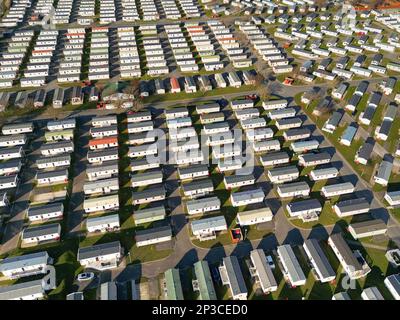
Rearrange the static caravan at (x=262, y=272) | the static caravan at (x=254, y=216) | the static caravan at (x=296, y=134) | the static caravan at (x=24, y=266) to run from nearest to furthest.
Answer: the static caravan at (x=262, y=272) < the static caravan at (x=24, y=266) < the static caravan at (x=254, y=216) < the static caravan at (x=296, y=134)

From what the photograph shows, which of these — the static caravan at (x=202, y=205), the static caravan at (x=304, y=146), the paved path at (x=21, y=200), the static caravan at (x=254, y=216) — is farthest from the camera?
the static caravan at (x=304, y=146)

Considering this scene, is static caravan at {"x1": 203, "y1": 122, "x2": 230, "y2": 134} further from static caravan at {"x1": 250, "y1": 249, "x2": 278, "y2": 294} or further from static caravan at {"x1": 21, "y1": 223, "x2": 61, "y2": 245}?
static caravan at {"x1": 21, "y1": 223, "x2": 61, "y2": 245}

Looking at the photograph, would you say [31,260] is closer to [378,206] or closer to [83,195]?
[83,195]

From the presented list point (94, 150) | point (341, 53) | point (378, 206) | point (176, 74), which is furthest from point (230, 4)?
point (378, 206)

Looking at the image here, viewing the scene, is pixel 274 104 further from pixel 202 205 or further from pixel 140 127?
pixel 202 205

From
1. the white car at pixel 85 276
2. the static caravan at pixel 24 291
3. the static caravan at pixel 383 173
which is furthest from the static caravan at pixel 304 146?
the static caravan at pixel 24 291

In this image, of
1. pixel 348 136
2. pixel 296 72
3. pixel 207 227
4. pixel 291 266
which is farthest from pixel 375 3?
pixel 207 227

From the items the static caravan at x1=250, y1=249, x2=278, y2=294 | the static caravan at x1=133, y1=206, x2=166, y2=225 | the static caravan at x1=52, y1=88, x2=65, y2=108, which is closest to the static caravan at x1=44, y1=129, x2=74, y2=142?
the static caravan at x1=52, y1=88, x2=65, y2=108

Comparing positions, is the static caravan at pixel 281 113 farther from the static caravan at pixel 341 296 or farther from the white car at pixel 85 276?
the white car at pixel 85 276
